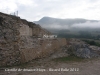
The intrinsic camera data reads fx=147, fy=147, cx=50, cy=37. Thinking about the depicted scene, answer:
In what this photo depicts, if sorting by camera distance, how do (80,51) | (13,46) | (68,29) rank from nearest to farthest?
(13,46) → (80,51) → (68,29)

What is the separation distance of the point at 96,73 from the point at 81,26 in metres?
107

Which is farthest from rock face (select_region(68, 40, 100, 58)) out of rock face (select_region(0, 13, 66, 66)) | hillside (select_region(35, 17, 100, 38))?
hillside (select_region(35, 17, 100, 38))

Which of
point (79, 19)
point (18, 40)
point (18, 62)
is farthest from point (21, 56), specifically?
point (79, 19)

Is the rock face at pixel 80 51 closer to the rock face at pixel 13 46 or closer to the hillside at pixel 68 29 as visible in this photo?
the rock face at pixel 13 46

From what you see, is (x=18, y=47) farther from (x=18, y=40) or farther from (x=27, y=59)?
(x=27, y=59)

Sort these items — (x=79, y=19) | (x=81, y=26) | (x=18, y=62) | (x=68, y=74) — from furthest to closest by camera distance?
(x=79, y=19) < (x=81, y=26) < (x=18, y=62) < (x=68, y=74)

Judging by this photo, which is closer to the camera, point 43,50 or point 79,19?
point 43,50

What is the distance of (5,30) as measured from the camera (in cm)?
956

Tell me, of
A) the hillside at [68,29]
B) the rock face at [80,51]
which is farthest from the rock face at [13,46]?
the hillside at [68,29]

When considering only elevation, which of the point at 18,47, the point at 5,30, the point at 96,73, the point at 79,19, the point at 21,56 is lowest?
the point at 96,73

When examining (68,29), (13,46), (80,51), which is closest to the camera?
(13,46)

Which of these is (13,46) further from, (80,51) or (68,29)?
(68,29)

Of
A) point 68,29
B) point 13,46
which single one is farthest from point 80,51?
point 68,29

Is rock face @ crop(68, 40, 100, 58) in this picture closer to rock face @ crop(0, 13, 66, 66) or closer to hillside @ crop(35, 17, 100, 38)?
rock face @ crop(0, 13, 66, 66)
